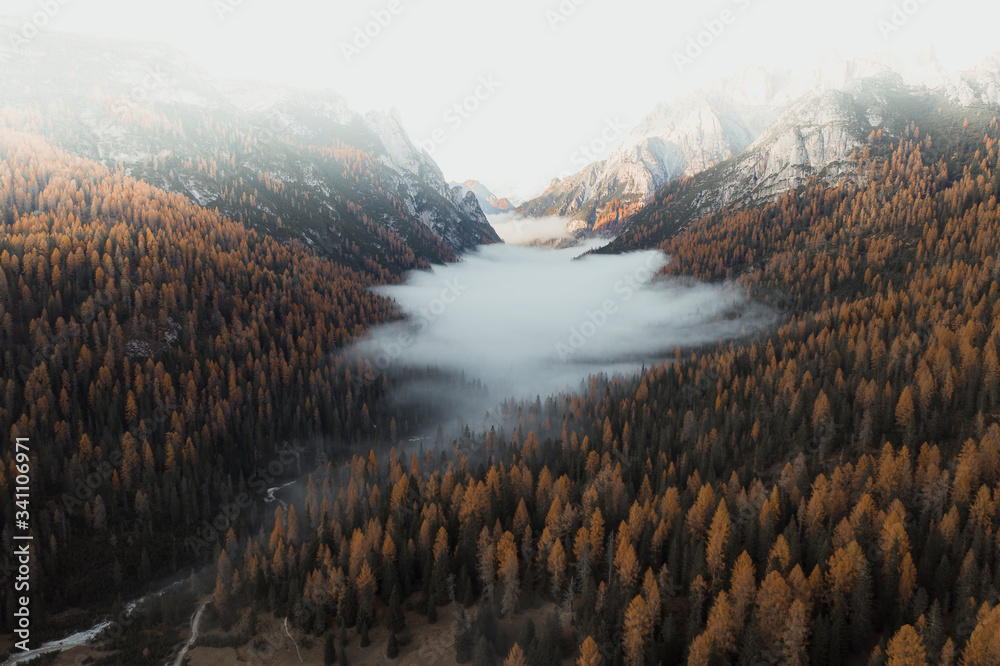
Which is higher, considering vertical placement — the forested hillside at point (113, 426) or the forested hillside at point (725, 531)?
the forested hillside at point (113, 426)

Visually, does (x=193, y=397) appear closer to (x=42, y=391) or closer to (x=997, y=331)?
(x=42, y=391)

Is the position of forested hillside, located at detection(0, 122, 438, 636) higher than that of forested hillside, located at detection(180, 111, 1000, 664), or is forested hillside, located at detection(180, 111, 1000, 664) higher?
forested hillside, located at detection(0, 122, 438, 636)

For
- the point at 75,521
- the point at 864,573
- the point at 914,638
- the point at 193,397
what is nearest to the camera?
the point at 914,638

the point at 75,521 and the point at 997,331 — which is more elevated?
the point at 997,331

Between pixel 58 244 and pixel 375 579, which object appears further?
pixel 58 244

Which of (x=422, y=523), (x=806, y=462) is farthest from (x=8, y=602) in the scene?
(x=806, y=462)

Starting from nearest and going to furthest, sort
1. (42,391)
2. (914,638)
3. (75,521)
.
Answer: (914,638), (75,521), (42,391)

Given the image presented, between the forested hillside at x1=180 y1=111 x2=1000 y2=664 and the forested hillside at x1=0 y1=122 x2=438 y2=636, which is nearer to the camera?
the forested hillside at x1=180 y1=111 x2=1000 y2=664

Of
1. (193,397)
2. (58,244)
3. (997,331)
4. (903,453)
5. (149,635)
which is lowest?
(149,635)

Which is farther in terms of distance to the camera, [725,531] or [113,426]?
[113,426]

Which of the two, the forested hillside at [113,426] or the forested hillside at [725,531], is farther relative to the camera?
the forested hillside at [113,426]

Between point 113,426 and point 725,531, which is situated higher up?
point 113,426
